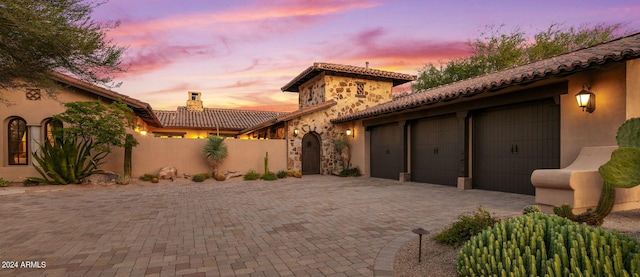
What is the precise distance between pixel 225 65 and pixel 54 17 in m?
9.77

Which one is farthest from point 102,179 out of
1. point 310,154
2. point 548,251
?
point 548,251

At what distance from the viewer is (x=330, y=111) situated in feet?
57.6

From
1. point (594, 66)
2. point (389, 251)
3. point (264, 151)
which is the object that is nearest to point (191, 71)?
point (264, 151)

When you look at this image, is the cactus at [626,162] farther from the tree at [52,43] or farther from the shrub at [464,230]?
the tree at [52,43]

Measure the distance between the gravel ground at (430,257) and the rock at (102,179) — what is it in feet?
40.6

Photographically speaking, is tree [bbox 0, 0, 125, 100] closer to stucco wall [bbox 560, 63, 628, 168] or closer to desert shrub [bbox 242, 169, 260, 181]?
desert shrub [bbox 242, 169, 260, 181]

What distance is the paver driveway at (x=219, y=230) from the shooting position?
3672 millimetres

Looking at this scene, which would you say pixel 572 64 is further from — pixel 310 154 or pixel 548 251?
pixel 310 154

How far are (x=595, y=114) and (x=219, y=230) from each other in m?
8.27

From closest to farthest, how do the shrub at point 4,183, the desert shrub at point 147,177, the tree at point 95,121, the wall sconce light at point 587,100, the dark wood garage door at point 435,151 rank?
the wall sconce light at point 587,100
the dark wood garage door at point 435,151
the tree at point 95,121
the shrub at point 4,183
the desert shrub at point 147,177

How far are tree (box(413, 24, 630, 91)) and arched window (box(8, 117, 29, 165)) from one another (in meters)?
25.7

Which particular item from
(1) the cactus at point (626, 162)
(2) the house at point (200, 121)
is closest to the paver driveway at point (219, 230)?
(1) the cactus at point (626, 162)

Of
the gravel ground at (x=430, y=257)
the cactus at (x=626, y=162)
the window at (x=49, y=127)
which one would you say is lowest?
the gravel ground at (x=430, y=257)

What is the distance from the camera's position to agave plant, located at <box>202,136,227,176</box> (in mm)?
14672
